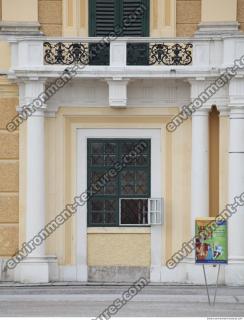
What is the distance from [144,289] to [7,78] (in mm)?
5724

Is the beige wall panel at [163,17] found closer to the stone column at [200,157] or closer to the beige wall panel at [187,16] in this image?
the beige wall panel at [187,16]

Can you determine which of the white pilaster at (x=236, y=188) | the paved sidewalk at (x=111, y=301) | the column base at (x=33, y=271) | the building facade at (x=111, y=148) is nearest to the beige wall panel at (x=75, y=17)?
the building facade at (x=111, y=148)

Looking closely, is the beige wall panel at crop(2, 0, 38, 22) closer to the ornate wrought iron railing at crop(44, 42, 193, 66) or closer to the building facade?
the building facade

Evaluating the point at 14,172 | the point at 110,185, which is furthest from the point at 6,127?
the point at 110,185

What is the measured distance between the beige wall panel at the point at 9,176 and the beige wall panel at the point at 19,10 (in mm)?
3347

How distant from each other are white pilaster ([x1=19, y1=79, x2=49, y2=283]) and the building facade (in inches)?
0.9

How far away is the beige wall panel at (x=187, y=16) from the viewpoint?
26.4 metres

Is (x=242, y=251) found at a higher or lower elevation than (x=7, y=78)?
lower

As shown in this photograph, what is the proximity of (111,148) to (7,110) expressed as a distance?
256 centimetres

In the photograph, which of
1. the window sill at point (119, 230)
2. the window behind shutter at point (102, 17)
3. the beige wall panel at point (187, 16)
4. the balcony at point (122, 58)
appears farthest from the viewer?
the window behind shutter at point (102, 17)

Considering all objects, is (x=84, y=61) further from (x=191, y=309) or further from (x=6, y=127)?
(x=191, y=309)

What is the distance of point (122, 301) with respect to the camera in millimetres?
22859

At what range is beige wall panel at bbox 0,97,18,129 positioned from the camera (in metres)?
26.0

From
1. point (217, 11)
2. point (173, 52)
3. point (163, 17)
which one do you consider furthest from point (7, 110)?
point (217, 11)
